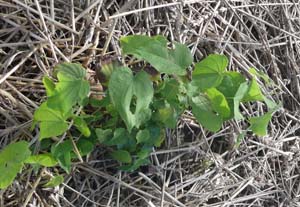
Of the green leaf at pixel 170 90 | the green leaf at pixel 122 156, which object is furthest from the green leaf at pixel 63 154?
the green leaf at pixel 170 90

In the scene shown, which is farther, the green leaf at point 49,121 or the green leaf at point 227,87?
the green leaf at point 227,87

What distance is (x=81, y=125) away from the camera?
1043 millimetres

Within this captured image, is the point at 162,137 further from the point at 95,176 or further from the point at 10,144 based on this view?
the point at 10,144

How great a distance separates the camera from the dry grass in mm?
1082

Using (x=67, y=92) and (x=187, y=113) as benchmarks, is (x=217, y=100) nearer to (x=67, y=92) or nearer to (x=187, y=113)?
(x=187, y=113)

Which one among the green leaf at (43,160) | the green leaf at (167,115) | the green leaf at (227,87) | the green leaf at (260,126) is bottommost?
the green leaf at (260,126)

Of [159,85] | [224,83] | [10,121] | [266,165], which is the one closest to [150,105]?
[159,85]

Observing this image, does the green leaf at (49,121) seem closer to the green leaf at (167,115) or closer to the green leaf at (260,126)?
the green leaf at (167,115)

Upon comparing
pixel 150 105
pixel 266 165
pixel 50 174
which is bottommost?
pixel 266 165

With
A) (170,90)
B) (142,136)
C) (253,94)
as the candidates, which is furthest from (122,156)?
(253,94)

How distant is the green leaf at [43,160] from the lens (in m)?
1.02

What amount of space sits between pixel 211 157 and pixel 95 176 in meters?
0.27

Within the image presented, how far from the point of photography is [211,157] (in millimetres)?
1227

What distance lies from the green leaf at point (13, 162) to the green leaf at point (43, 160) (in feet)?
0.07
